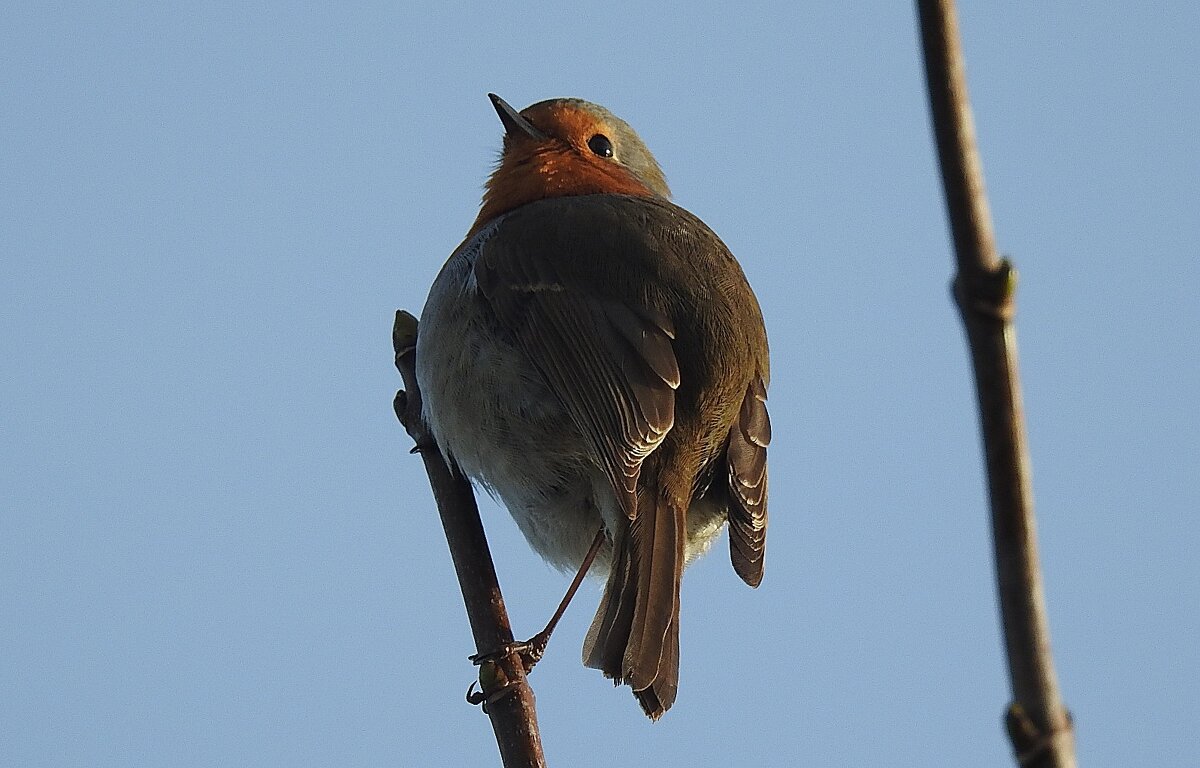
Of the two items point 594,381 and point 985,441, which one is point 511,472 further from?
point 985,441

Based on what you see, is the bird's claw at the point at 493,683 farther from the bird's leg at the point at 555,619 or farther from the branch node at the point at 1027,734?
the branch node at the point at 1027,734

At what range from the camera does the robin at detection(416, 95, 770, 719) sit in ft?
15.0

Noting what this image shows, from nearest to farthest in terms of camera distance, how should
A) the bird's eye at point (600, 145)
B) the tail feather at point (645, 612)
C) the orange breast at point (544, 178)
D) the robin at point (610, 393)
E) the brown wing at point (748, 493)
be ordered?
the tail feather at point (645, 612), the robin at point (610, 393), the brown wing at point (748, 493), the orange breast at point (544, 178), the bird's eye at point (600, 145)

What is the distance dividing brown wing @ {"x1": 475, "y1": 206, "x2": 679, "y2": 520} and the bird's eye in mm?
1186

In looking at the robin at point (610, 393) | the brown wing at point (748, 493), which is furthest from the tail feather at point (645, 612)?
the brown wing at point (748, 493)

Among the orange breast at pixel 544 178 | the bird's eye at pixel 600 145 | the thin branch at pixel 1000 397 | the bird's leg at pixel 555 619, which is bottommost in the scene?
the thin branch at pixel 1000 397

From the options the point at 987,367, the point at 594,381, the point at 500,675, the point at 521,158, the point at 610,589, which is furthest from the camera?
the point at 521,158

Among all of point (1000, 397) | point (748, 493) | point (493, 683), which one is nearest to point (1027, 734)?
point (1000, 397)

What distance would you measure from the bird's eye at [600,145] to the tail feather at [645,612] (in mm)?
2443

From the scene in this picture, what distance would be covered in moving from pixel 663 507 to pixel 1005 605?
124 inches

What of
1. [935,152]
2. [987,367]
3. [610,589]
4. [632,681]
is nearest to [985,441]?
[987,367]

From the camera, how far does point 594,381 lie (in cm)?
482

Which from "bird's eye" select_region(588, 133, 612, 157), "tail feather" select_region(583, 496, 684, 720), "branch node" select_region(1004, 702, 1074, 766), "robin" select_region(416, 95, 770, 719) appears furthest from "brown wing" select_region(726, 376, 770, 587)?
"branch node" select_region(1004, 702, 1074, 766)

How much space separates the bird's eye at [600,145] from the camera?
260 inches
